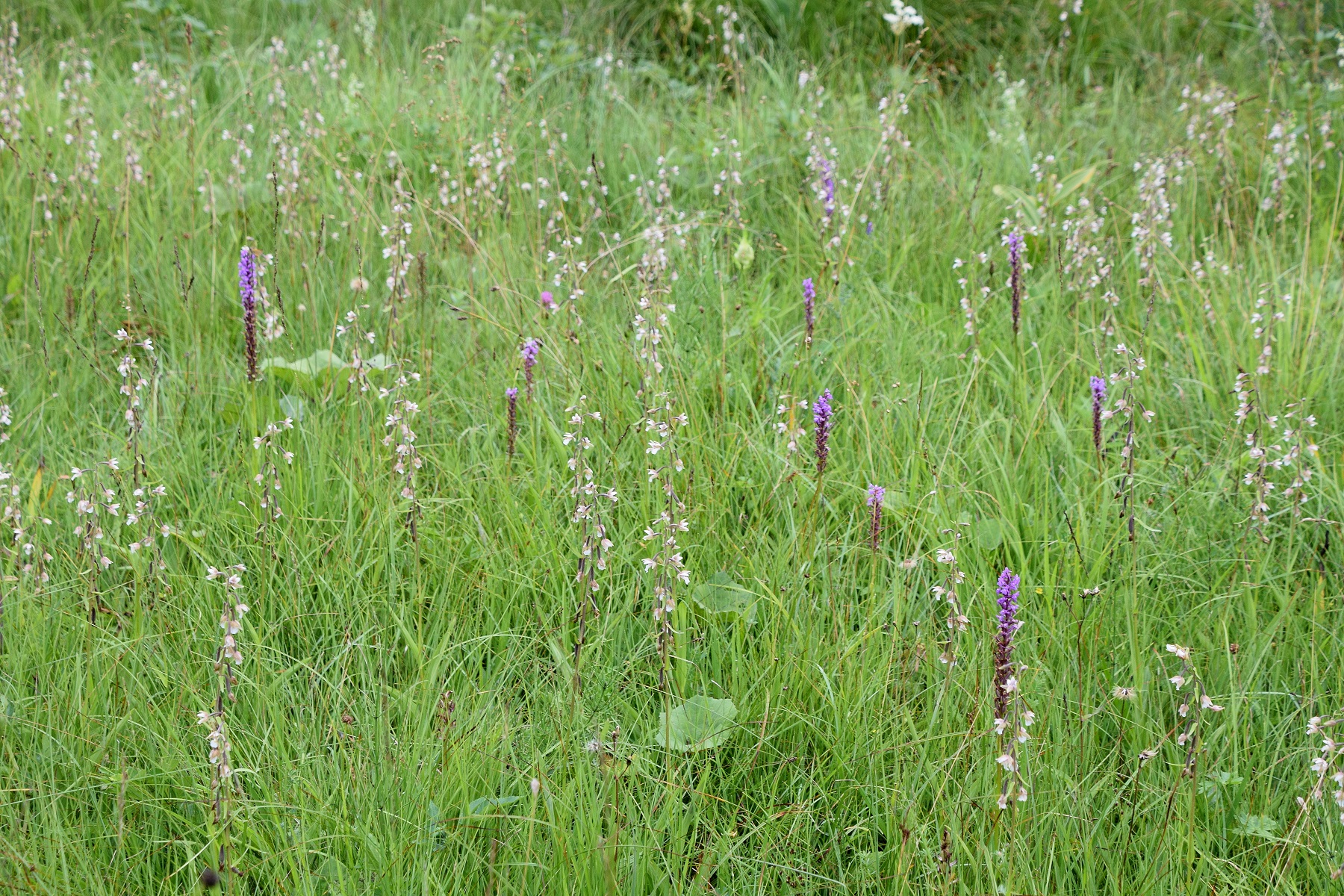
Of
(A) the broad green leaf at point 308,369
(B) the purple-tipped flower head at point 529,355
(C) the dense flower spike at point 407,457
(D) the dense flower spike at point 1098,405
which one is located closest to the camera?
(D) the dense flower spike at point 1098,405

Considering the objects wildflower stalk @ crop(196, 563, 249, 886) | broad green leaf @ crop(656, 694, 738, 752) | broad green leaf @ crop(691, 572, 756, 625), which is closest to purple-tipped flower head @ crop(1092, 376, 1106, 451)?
broad green leaf @ crop(691, 572, 756, 625)

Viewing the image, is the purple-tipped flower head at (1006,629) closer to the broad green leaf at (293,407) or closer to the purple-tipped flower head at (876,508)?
the purple-tipped flower head at (876,508)

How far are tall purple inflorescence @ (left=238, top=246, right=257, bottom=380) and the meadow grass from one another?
0.20 meters

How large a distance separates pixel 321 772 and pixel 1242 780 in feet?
5.10

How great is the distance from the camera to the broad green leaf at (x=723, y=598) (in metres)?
2.28

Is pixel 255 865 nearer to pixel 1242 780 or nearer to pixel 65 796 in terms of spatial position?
pixel 65 796

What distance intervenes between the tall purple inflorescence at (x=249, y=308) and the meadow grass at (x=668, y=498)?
200 millimetres

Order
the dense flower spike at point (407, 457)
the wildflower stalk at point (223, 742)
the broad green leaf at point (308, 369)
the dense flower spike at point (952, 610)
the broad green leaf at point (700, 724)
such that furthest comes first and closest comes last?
the broad green leaf at point (308, 369), the dense flower spike at point (407, 457), the broad green leaf at point (700, 724), the dense flower spike at point (952, 610), the wildflower stalk at point (223, 742)

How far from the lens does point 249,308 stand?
2328mm

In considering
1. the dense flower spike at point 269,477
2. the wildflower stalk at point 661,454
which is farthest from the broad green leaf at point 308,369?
the wildflower stalk at point 661,454

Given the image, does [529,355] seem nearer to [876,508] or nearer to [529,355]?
[529,355]

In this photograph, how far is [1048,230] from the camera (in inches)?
152

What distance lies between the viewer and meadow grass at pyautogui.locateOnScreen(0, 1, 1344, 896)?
1.85 meters

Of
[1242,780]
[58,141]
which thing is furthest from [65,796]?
[58,141]
